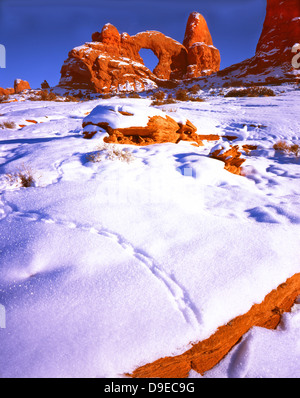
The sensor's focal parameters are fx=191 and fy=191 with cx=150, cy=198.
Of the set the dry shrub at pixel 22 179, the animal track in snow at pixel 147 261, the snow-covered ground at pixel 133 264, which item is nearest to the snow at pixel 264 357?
the snow-covered ground at pixel 133 264

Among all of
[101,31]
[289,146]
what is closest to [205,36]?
[101,31]

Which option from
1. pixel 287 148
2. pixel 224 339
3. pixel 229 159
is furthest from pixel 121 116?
pixel 224 339

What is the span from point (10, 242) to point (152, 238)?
1341 millimetres

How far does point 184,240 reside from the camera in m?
1.96

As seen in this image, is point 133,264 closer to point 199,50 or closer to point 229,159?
point 229,159

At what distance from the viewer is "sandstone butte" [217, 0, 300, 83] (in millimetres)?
29562

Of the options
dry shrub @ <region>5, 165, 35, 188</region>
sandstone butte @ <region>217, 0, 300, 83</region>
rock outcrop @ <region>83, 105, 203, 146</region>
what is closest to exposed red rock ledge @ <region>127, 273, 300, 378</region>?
dry shrub @ <region>5, 165, 35, 188</region>

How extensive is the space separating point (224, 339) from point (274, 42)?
4865cm

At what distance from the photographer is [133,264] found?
5.51ft

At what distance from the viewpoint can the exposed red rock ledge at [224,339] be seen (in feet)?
4.06

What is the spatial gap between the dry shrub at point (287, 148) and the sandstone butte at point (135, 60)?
31.8 metres
